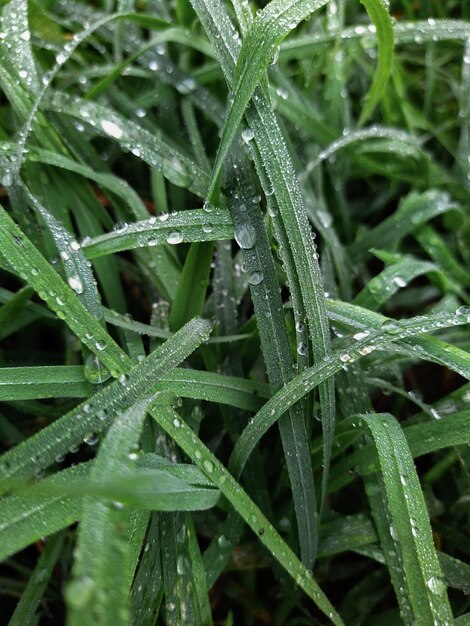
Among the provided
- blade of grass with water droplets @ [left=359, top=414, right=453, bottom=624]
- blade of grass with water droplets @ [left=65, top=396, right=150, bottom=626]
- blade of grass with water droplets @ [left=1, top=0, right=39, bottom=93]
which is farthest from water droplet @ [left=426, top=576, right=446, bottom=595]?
blade of grass with water droplets @ [left=1, top=0, right=39, bottom=93]

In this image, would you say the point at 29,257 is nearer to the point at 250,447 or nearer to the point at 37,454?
the point at 37,454

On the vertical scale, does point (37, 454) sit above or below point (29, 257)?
below

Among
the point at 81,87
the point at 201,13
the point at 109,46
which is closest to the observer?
the point at 201,13

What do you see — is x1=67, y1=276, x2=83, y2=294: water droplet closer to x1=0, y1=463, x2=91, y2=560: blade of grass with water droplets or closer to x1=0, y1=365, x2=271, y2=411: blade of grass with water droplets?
x1=0, y1=365, x2=271, y2=411: blade of grass with water droplets

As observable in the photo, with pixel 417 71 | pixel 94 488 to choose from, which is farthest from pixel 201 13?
pixel 417 71

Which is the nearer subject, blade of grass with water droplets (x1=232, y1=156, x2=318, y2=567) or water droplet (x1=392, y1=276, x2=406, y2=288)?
blade of grass with water droplets (x1=232, y1=156, x2=318, y2=567)

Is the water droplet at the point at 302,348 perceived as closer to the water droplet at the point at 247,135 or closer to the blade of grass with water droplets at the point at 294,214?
the blade of grass with water droplets at the point at 294,214

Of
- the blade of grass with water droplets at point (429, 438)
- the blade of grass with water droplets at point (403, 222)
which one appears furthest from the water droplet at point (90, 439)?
the blade of grass with water droplets at point (403, 222)
